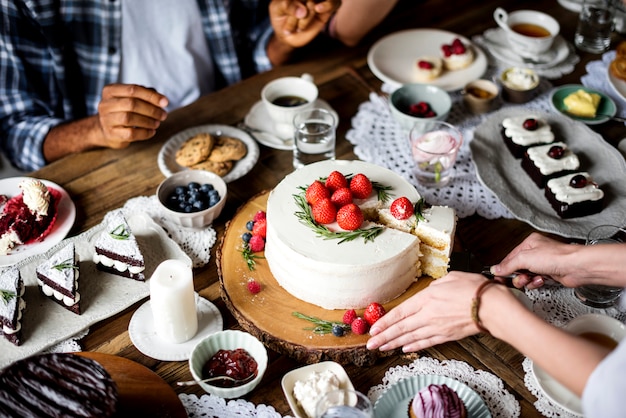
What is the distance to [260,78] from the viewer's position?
9.79 feet

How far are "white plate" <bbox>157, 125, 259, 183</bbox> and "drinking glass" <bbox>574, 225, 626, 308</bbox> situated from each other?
1.29 m

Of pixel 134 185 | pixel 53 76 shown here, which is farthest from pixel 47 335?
pixel 53 76

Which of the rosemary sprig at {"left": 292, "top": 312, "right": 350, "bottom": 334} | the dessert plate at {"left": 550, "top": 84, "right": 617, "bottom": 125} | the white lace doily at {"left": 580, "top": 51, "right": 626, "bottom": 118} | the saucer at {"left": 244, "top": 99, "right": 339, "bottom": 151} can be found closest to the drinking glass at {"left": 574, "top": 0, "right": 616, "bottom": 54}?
the white lace doily at {"left": 580, "top": 51, "right": 626, "bottom": 118}

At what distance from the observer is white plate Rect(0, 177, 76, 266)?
6.94 ft

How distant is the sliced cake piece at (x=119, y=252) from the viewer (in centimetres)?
202

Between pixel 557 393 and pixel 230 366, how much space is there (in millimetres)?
904

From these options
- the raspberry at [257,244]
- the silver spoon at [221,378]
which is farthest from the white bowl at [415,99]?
the silver spoon at [221,378]

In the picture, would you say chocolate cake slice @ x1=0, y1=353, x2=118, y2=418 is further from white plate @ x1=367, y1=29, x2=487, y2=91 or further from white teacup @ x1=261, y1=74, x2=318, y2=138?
white plate @ x1=367, y1=29, x2=487, y2=91

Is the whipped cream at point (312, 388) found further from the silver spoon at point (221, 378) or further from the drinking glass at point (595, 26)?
the drinking glass at point (595, 26)

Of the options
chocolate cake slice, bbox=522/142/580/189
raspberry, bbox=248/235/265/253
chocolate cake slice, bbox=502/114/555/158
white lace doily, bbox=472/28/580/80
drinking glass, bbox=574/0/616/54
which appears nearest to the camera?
raspberry, bbox=248/235/265/253

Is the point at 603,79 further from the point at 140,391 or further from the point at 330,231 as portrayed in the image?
the point at 140,391

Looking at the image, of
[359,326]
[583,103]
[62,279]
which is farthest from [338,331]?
[583,103]

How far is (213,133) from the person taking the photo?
265 centimetres

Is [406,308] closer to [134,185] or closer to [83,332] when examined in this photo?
[83,332]
